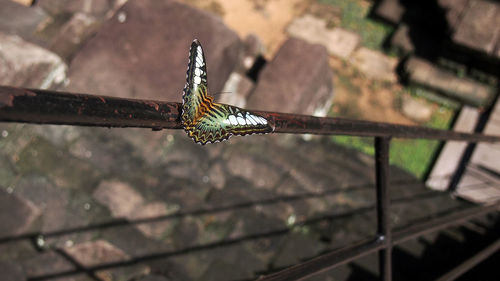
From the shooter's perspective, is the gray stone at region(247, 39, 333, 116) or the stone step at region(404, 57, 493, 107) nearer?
the gray stone at region(247, 39, 333, 116)

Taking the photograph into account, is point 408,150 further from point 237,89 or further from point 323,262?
point 323,262

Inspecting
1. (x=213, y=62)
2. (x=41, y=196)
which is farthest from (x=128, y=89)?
(x=41, y=196)

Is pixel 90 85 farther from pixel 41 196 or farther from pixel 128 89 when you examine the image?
pixel 41 196

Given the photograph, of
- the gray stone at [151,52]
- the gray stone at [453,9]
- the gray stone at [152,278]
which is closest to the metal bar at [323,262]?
the gray stone at [152,278]

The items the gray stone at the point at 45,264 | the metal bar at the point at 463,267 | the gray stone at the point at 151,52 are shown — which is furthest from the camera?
the gray stone at the point at 151,52

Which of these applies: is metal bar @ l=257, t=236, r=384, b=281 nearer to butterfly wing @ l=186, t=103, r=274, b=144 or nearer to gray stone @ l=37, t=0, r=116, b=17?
butterfly wing @ l=186, t=103, r=274, b=144

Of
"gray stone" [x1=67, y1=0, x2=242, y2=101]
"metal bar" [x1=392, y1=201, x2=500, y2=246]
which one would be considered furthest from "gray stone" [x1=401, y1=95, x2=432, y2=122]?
"metal bar" [x1=392, y1=201, x2=500, y2=246]

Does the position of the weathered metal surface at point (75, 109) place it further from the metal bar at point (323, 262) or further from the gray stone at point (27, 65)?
the gray stone at point (27, 65)
